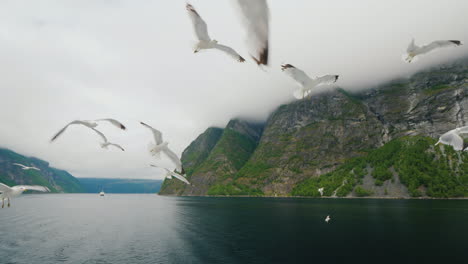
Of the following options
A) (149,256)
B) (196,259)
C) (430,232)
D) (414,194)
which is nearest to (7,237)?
(149,256)

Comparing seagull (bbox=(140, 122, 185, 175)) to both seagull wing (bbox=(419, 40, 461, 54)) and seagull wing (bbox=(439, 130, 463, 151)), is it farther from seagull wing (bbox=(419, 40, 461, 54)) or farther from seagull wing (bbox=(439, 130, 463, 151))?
seagull wing (bbox=(439, 130, 463, 151))

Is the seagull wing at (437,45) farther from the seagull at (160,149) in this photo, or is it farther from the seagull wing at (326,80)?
the seagull at (160,149)

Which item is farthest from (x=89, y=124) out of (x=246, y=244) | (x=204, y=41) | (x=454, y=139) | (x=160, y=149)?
(x=246, y=244)

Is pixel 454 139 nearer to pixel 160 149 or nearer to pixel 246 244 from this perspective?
pixel 160 149

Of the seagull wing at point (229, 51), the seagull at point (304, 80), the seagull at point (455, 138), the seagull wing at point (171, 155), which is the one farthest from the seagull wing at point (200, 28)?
the seagull at point (455, 138)

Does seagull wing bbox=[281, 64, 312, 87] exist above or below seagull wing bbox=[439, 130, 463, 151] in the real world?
below

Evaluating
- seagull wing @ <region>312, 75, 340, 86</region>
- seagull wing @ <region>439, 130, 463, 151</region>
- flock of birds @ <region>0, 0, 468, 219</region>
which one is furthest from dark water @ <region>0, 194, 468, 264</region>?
seagull wing @ <region>312, 75, 340, 86</region>

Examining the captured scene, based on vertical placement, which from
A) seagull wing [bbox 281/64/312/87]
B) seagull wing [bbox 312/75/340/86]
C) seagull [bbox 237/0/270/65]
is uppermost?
seagull wing [bbox 312/75/340/86]

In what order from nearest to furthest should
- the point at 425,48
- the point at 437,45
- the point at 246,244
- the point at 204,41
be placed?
the point at 204,41 < the point at 437,45 < the point at 425,48 < the point at 246,244

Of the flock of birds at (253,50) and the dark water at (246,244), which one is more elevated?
the flock of birds at (253,50)

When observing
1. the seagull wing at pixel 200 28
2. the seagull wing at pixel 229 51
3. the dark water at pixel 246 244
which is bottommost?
the dark water at pixel 246 244
